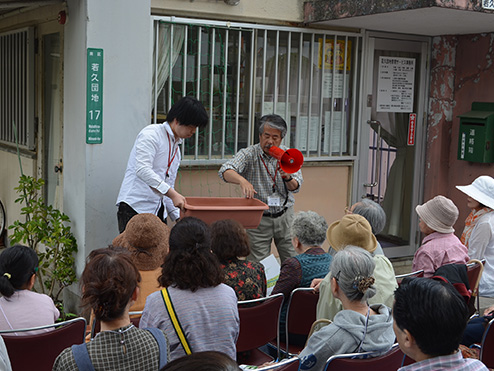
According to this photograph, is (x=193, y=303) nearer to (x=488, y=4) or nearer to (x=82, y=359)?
(x=82, y=359)

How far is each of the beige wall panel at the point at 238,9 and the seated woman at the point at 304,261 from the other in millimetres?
2443

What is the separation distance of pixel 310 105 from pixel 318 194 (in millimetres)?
879

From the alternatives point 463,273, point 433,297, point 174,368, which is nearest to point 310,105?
point 463,273

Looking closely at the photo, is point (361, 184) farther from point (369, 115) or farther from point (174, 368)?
point (174, 368)

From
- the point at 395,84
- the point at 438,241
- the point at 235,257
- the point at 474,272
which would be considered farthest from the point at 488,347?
the point at 395,84

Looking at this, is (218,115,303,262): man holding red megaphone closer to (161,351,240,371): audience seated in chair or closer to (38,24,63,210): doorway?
(38,24,63,210): doorway

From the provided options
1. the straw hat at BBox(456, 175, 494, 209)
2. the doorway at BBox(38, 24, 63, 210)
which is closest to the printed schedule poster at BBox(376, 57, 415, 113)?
the straw hat at BBox(456, 175, 494, 209)

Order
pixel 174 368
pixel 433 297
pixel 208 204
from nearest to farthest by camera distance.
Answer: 1. pixel 174 368
2. pixel 433 297
3. pixel 208 204

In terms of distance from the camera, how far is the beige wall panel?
5.30 m

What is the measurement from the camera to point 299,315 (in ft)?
11.3

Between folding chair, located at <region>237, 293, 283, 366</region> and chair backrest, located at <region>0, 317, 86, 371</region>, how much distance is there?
30.0 inches

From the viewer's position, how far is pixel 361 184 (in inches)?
261

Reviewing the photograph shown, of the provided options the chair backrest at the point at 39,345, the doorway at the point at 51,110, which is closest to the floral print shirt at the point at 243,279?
the chair backrest at the point at 39,345

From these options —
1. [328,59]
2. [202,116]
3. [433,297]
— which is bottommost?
[433,297]
